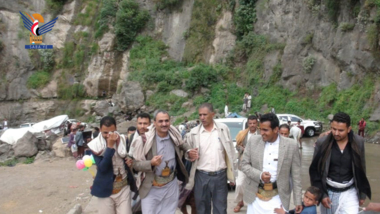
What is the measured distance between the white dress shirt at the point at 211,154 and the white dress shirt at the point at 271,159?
29.4 inches

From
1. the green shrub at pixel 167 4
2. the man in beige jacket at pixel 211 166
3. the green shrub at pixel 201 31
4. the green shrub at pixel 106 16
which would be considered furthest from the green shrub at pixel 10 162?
the green shrub at pixel 167 4

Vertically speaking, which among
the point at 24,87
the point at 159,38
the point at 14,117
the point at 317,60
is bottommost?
the point at 14,117

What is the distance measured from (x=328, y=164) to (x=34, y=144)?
49.5 ft

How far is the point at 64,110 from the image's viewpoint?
36.4 meters

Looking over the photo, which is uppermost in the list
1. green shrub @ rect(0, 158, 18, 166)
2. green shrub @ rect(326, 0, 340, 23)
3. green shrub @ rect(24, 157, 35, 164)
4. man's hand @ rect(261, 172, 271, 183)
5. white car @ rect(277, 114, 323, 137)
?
green shrub @ rect(326, 0, 340, 23)

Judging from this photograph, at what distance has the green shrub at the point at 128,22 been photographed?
110ft

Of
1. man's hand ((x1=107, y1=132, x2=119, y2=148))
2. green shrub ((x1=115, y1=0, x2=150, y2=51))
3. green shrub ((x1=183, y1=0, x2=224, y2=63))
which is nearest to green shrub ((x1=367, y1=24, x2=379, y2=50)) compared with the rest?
green shrub ((x1=183, y1=0, x2=224, y2=63))

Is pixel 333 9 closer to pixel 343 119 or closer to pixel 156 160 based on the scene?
pixel 343 119

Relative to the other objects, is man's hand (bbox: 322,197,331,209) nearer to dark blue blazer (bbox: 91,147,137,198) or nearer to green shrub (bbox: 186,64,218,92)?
dark blue blazer (bbox: 91,147,137,198)

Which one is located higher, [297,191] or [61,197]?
[297,191]

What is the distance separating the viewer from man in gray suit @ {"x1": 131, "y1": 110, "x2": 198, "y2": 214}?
4324 millimetres

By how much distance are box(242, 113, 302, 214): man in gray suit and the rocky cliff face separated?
51.2ft

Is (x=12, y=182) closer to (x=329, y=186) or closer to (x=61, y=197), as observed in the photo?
(x=61, y=197)

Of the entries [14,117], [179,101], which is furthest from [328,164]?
[14,117]
